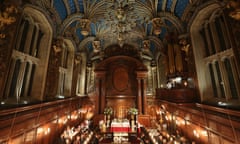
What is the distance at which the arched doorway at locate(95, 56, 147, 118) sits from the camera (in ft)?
39.3

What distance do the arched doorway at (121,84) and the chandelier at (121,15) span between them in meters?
3.23

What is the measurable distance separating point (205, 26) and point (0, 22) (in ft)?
32.2

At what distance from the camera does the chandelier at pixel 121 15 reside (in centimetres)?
863

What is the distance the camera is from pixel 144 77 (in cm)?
1241

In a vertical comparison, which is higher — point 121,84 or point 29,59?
point 29,59

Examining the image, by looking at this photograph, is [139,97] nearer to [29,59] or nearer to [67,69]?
[67,69]

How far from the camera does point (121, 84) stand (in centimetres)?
1243

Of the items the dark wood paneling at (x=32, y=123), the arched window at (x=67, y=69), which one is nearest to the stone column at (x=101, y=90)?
the arched window at (x=67, y=69)

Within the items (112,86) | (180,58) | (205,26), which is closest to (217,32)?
(205,26)

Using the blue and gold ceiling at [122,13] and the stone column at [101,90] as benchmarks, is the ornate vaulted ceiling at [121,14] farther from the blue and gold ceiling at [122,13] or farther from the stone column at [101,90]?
the stone column at [101,90]

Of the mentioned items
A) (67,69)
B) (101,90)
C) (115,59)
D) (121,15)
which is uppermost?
(121,15)

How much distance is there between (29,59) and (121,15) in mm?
6632

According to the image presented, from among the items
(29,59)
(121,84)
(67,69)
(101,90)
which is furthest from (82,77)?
(29,59)

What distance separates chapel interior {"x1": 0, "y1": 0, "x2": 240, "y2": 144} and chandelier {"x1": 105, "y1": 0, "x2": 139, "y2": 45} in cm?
9
